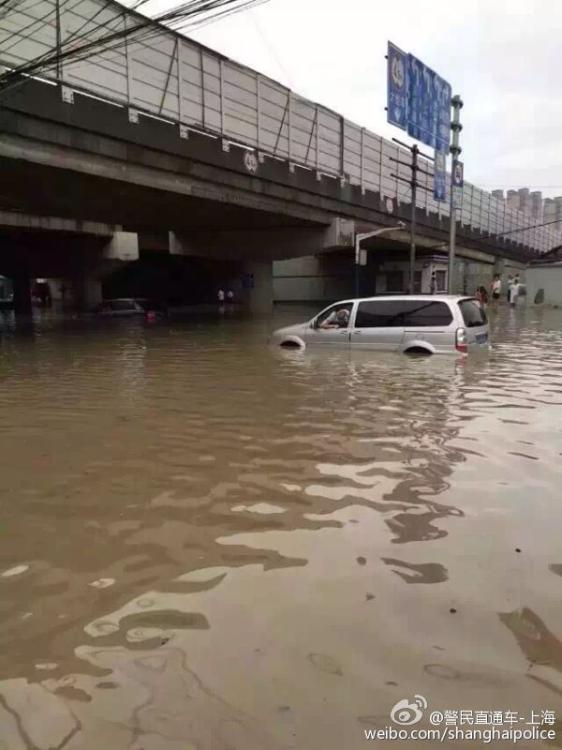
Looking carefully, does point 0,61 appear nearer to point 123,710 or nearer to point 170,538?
point 170,538

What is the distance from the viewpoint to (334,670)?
2.52 m

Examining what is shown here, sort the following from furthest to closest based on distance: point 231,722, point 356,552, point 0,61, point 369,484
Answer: point 0,61 → point 369,484 → point 356,552 → point 231,722

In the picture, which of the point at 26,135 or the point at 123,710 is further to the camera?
the point at 26,135

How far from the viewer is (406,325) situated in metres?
11.8

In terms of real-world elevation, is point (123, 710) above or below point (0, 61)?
below

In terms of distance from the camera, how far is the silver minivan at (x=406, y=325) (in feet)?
37.3

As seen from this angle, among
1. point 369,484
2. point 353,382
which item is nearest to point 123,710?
point 369,484

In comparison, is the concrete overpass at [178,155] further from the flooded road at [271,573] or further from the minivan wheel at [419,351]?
the flooded road at [271,573]

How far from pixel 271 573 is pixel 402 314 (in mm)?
9185

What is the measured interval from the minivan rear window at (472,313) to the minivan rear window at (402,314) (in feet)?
1.09

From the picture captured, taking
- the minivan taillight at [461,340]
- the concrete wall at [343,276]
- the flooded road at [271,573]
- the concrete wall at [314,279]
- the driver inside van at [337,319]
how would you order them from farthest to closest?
the concrete wall at [314,279] → the concrete wall at [343,276] → the driver inside van at [337,319] → the minivan taillight at [461,340] → the flooded road at [271,573]

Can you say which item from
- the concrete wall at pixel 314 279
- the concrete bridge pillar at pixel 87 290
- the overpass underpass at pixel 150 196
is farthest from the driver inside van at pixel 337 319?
the concrete wall at pixel 314 279

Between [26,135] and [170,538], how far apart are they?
1228 cm

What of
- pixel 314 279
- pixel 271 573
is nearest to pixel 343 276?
pixel 314 279
